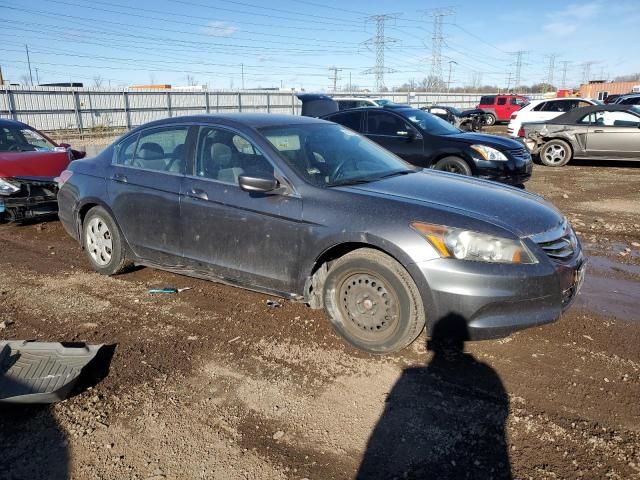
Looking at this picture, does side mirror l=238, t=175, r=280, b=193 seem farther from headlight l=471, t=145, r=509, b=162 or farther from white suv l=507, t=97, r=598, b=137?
white suv l=507, t=97, r=598, b=137

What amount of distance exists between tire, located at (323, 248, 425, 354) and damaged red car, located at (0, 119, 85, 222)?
5.41 m

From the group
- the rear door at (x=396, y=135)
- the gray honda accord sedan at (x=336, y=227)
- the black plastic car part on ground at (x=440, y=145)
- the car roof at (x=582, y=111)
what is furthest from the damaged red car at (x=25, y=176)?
the car roof at (x=582, y=111)

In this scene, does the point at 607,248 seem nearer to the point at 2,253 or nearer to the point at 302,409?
the point at 302,409

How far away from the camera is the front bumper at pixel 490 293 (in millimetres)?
3203

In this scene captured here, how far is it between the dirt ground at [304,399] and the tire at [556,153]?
9605mm

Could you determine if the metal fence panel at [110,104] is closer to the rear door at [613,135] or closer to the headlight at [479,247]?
the rear door at [613,135]

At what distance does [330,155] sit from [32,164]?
5379 millimetres

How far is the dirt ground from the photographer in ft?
8.39

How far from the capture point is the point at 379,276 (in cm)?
348

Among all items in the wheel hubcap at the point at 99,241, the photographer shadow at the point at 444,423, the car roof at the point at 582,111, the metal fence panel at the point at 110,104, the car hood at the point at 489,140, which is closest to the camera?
the photographer shadow at the point at 444,423

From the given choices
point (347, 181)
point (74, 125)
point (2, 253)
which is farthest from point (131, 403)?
point (74, 125)

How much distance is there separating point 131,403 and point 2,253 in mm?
4355

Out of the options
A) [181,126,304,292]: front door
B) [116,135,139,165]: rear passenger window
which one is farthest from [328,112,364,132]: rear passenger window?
[181,126,304,292]: front door

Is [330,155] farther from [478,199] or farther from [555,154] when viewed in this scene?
[555,154]
